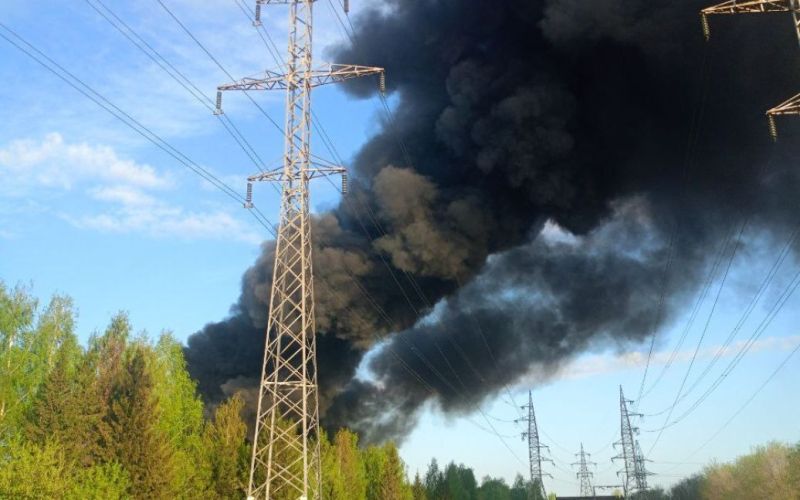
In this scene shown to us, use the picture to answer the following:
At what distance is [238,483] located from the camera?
34.9 meters

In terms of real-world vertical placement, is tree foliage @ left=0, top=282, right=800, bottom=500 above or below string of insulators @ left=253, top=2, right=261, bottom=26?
below

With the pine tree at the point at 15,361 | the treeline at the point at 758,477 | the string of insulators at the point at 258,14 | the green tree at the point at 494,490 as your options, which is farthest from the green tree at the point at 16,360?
the green tree at the point at 494,490

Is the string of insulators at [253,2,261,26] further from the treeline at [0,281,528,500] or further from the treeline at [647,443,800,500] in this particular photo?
the treeline at [647,443,800,500]

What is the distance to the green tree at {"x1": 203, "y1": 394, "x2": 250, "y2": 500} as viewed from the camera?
35.3 m

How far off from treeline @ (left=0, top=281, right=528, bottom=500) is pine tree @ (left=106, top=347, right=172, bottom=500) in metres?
0.04

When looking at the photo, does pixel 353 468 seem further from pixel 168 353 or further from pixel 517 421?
pixel 517 421

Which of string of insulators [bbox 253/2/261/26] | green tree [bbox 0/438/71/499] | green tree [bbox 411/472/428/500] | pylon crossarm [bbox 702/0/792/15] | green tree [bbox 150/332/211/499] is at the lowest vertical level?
green tree [bbox 0/438/71/499]

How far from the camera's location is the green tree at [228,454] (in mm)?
35281

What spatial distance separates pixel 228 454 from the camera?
1414 inches

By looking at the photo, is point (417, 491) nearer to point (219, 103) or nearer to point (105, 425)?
point (105, 425)

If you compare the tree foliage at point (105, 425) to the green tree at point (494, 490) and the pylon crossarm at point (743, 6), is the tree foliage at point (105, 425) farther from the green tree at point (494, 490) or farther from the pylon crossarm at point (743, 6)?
the green tree at point (494, 490)

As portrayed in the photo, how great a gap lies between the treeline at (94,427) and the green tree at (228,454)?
50mm

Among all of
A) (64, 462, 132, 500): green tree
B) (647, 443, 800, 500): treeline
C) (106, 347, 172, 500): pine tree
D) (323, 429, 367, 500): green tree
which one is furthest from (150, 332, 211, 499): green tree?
(647, 443, 800, 500): treeline

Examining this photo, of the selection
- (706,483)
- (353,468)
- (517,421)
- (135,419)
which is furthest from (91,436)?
(706,483)
